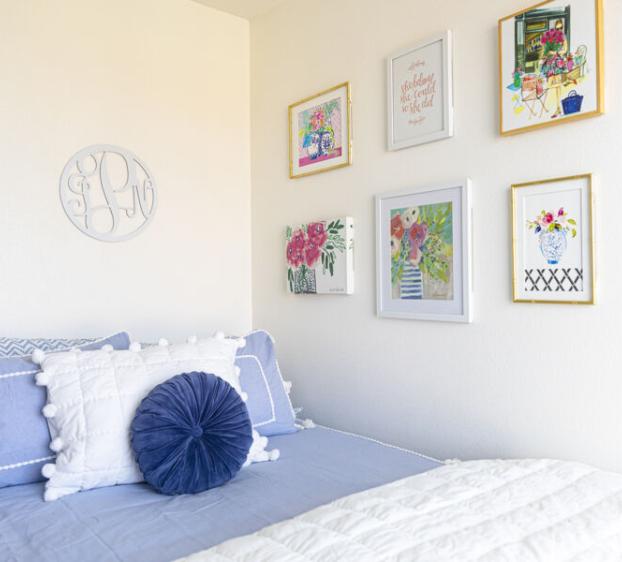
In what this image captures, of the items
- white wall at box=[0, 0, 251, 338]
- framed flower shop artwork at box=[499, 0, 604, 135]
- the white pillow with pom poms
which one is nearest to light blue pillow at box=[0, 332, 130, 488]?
the white pillow with pom poms

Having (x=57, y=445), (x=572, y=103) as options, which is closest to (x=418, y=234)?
(x=572, y=103)

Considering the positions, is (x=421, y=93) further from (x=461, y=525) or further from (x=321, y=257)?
(x=461, y=525)

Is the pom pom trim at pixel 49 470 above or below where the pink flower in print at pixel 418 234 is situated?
below

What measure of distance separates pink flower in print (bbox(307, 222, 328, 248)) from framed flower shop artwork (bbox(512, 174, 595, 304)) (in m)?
0.79

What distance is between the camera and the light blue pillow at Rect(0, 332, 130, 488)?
1410 millimetres

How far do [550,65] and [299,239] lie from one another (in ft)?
3.69

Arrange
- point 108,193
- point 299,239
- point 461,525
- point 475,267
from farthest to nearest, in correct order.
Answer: point 299,239
point 108,193
point 475,267
point 461,525

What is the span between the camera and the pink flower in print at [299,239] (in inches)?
89.8

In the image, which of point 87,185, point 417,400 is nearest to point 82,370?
point 87,185

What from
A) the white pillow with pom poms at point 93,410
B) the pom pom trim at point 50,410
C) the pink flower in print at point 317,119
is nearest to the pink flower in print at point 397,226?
the pink flower in print at point 317,119

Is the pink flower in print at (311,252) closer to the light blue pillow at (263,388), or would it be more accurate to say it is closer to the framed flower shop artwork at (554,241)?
the light blue pillow at (263,388)

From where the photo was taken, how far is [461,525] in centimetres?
100

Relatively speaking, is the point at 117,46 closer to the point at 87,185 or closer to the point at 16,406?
the point at 87,185

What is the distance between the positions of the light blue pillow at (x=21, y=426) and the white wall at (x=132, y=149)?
1.79 feet
